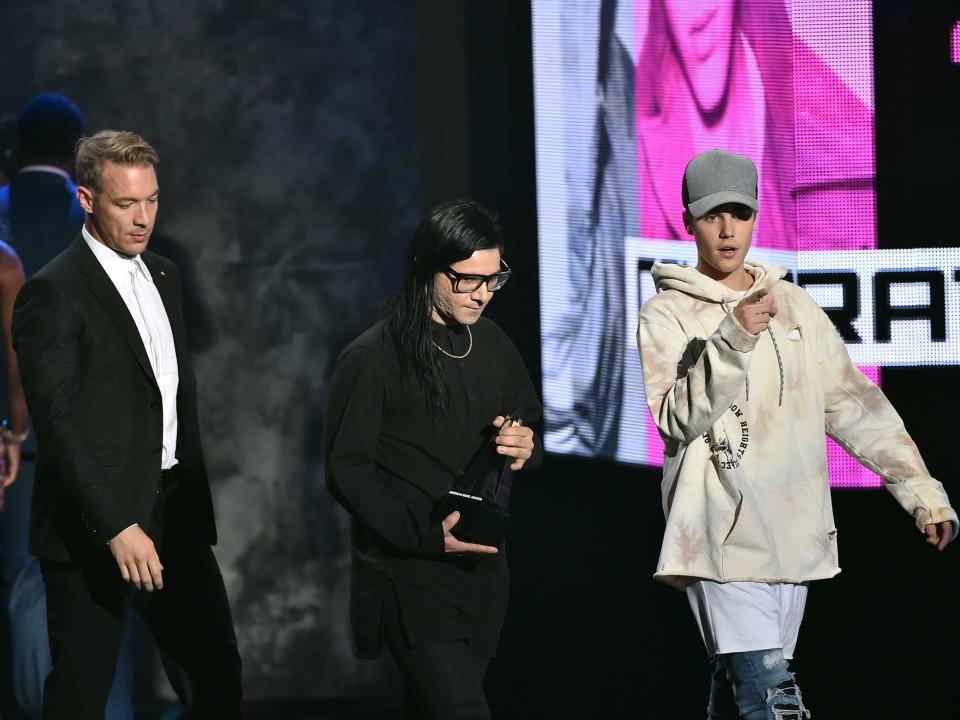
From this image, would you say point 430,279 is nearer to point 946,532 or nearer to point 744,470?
point 744,470

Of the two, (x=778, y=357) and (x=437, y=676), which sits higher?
(x=778, y=357)

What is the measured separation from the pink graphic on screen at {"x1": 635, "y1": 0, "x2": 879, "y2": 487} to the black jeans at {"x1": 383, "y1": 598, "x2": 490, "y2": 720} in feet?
5.23

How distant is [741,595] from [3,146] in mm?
3334

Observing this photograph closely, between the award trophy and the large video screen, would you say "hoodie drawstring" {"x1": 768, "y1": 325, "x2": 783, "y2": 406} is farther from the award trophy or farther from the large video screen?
the large video screen

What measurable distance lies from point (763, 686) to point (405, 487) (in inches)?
36.4

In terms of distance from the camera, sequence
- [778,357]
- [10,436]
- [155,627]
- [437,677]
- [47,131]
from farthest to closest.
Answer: [47,131] → [10,436] → [155,627] → [778,357] → [437,677]

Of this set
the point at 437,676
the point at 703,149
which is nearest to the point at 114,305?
the point at 437,676

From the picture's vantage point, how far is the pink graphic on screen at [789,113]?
4.21 metres

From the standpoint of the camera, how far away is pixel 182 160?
5.24 meters

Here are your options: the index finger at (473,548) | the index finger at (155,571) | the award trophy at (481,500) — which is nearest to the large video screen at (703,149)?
the award trophy at (481,500)

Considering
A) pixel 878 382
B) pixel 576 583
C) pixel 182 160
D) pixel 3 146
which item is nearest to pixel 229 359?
pixel 182 160

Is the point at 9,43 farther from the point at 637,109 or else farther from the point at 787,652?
the point at 787,652

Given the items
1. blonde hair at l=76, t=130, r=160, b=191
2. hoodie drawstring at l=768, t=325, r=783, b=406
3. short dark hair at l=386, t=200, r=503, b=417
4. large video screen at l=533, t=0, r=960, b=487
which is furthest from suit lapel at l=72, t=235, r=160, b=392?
large video screen at l=533, t=0, r=960, b=487

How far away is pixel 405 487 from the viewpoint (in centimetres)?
321
